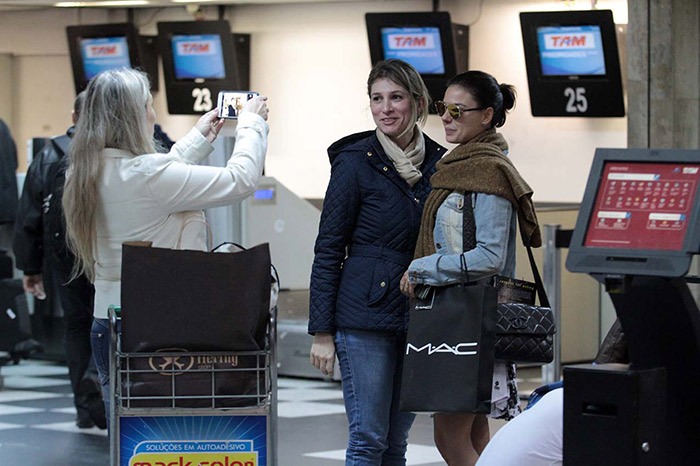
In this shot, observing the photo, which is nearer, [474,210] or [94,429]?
[474,210]

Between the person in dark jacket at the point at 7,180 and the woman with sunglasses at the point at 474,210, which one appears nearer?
the woman with sunglasses at the point at 474,210

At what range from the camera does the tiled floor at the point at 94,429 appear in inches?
225

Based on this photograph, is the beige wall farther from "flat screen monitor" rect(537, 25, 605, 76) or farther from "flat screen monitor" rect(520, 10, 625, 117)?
"flat screen monitor" rect(537, 25, 605, 76)

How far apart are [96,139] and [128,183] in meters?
0.17

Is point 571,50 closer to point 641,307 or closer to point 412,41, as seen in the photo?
point 412,41

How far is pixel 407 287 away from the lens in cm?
349

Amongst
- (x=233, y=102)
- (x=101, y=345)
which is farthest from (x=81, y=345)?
(x=233, y=102)

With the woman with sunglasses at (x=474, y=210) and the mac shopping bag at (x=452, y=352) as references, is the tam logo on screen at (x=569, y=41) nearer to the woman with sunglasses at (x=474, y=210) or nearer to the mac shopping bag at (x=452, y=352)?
the woman with sunglasses at (x=474, y=210)

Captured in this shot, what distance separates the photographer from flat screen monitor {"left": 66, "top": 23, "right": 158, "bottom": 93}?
11688 millimetres

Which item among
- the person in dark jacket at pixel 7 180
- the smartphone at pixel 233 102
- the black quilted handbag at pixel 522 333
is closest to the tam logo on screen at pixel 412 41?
the person in dark jacket at pixel 7 180

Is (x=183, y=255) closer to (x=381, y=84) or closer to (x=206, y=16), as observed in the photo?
(x=381, y=84)

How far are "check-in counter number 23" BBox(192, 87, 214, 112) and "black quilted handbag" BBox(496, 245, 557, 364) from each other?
806 cm

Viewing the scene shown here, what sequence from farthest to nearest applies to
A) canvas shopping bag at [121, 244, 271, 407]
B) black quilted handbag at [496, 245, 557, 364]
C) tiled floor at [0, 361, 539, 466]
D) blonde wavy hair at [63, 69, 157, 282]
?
tiled floor at [0, 361, 539, 466] < blonde wavy hair at [63, 69, 157, 282] < black quilted handbag at [496, 245, 557, 364] < canvas shopping bag at [121, 244, 271, 407]

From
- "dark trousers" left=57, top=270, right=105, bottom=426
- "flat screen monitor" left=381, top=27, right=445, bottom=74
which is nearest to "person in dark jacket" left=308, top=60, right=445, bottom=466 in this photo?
"dark trousers" left=57, top=270, right=105, bottom=426
